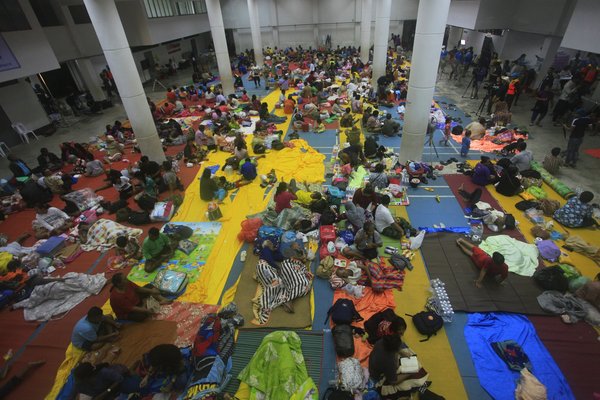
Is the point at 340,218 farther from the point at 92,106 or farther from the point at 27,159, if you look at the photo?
the point at 92,106

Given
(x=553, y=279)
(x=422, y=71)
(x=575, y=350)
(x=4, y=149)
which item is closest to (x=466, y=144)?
(x=422, y=71)

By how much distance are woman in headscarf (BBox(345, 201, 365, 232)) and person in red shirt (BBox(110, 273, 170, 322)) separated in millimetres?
4982

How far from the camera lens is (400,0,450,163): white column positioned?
8539 millimetres

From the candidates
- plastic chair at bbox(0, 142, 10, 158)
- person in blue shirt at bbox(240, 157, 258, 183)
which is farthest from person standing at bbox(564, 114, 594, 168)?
plastic chair at bbox(0, 142, 10, 158)

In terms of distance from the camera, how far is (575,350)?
17.7 feet

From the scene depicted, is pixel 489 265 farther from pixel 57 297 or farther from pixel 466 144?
pixel 57 297

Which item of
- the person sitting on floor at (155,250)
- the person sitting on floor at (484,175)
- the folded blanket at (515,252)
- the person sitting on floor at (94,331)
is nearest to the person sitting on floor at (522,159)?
the person sitting on floor at (484,175)

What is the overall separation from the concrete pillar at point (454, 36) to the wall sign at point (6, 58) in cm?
3254

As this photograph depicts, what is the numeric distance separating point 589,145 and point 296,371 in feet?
46.9

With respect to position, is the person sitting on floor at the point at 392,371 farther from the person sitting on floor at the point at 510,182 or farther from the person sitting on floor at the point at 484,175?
the person sitting on floor at the point at 484,175

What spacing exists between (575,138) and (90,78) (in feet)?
82.5

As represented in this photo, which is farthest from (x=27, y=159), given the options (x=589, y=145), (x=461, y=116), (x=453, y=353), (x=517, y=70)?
(x=517, y=70)

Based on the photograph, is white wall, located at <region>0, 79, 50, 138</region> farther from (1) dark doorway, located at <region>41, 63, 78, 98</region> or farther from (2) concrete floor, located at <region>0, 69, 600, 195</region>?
(1) dark doorway, located at <region>41, 63, 78, 98</region>

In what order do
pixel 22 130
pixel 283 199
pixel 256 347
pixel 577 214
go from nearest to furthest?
1. pixel 256 347
2. pixel 577 214
3. pixel 283 199
4. pixel 22 130
